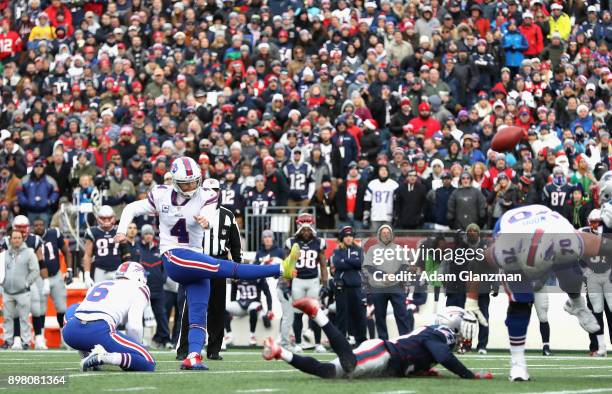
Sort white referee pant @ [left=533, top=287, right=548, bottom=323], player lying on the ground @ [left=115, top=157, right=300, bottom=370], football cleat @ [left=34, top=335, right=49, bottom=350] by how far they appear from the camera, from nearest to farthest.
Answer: player lying on the ground @ [left=115, top=157, right=300, bottom=370] → white referee pant @ [left=533, top=287, right=548, bottom=323] → football cleat @ [left=34, top=335, right=49, bottom=350]

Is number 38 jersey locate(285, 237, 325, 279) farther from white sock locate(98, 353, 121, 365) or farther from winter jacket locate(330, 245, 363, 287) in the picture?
white sock locate(98, 353, 121, 365)

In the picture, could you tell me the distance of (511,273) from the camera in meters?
9.30

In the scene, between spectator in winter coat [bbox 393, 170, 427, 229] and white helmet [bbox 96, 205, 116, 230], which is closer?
white helmet [bbox 96, 205, 116, 230]

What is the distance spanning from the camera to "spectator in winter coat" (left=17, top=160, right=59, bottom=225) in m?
20.2

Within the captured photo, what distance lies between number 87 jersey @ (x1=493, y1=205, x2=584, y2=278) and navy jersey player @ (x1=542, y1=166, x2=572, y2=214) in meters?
8.72

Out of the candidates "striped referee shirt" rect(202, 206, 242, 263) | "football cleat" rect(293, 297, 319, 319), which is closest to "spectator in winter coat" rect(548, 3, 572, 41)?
"striped referee shirt" rect(202, 206, 242, 263)

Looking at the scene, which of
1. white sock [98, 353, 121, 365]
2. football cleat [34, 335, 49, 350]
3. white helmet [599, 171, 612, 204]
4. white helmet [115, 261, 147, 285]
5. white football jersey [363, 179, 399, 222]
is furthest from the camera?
white football jersey [363, 179, 399, 222]

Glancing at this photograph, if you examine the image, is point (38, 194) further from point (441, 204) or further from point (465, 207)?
point (465, 207)

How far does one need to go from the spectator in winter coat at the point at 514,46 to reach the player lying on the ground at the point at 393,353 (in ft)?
43.4

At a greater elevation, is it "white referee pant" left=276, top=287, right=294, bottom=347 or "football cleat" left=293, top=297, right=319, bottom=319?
"football cleat" left=293, top=297, right=319, bottom=319

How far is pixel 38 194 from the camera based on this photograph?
2022 cm

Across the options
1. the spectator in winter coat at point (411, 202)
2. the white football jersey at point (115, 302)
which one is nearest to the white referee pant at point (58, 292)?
the spectator in winter coat at point (411, 202)

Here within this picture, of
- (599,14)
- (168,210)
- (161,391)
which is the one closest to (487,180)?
(599,14)

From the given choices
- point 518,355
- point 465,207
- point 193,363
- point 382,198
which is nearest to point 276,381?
point 193,363
